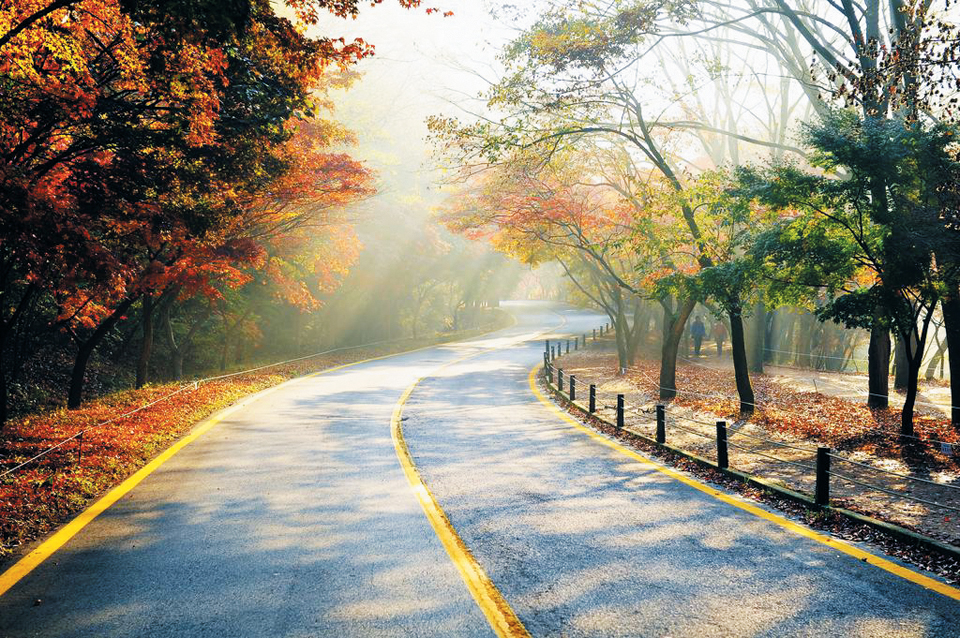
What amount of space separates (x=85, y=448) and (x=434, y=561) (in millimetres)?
6382

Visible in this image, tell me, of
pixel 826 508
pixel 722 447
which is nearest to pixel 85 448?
pixel 722 447

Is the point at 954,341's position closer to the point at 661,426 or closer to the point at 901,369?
the point at 661,426

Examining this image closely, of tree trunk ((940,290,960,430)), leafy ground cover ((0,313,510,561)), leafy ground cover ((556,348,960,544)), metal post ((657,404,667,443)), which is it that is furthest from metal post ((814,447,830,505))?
leafy ground cover ((0,313,510,561))

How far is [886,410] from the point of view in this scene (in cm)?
1475

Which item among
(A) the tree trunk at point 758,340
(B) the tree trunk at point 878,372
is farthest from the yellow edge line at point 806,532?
(A) the tree trunk at point 758,340

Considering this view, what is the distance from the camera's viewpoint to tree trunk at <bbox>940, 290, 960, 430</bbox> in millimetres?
11406

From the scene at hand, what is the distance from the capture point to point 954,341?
12.0 meters

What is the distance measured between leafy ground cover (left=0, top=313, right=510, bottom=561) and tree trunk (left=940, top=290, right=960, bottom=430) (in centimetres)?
1370

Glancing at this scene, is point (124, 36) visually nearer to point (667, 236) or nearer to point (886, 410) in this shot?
point (667, 236)

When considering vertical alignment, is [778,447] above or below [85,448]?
below

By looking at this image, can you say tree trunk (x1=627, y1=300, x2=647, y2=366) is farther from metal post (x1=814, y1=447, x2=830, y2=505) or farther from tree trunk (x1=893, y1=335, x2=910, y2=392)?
metal post (x1=814, y1=447, x2=830, y2=505)

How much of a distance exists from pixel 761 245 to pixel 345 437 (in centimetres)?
822

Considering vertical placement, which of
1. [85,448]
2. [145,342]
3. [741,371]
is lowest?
[85,448]

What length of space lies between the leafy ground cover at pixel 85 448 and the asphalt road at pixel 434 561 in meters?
0.55
